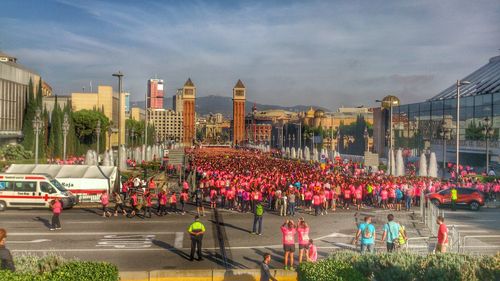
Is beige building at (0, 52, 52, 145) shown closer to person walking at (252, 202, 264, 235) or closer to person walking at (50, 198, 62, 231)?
person walking at (50, 198, 62, 231)

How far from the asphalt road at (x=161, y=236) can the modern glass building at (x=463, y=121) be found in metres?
29.3

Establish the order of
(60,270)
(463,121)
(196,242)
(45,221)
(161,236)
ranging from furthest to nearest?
(463,121), (45,221), (161,236), (196,242), (60,270)

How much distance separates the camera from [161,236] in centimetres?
2064

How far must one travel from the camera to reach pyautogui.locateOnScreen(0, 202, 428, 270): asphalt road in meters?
16.7

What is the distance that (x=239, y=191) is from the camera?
28.3 meters

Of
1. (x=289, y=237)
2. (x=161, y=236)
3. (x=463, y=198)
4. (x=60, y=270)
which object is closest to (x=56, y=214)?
(x=161, y=236)

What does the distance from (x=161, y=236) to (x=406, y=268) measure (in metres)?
12.3

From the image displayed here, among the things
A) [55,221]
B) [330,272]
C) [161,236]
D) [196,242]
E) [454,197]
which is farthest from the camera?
[454,197]

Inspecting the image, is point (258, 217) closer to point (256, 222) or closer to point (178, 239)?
point (256, 222)

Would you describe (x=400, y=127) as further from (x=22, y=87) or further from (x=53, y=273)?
(x=53, y=273)

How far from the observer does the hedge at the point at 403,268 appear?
958 centimetres

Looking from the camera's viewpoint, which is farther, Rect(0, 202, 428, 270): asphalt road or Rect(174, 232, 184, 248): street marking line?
Rect(174, 232, 184, 248): street marking line

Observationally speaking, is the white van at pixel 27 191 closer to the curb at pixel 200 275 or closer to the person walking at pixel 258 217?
the person walking at pixel 258 217

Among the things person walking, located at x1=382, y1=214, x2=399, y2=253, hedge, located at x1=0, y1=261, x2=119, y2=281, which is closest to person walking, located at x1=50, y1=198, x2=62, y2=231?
hedge, located at x1=0, y1=261, x2=119, y2=281
